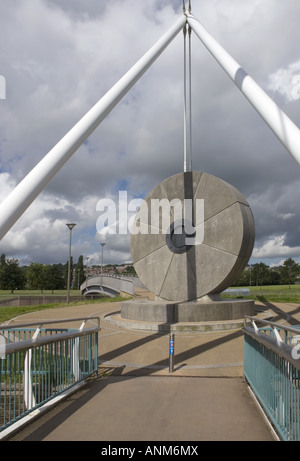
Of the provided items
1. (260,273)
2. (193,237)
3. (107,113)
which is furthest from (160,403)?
(260,273)

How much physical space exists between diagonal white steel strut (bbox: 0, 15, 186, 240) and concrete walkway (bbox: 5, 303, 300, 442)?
288cm

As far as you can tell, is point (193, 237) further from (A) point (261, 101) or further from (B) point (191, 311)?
(A) point (261, 101)

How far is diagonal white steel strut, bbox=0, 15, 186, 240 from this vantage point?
6031mm

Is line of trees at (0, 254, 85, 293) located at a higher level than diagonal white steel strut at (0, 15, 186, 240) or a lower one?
lower

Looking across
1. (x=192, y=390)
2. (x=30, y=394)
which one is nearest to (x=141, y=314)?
(x=192, y=390)

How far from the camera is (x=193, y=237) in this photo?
46.3 feet

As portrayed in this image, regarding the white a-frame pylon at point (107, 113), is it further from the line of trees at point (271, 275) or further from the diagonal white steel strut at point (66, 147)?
the line of trees at point (271, 275)

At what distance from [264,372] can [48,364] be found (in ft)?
10.4

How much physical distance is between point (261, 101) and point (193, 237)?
25.0ft

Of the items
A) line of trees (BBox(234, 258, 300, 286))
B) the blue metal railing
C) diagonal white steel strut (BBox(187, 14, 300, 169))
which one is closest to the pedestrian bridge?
diagonal white steel strut (BBox(187, 14, 300, 169))

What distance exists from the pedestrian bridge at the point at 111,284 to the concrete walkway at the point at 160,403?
24.9 metres

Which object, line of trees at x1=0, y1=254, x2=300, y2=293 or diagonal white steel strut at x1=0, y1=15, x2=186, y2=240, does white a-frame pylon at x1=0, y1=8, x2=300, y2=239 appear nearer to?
diagonal white steel strut at x1=0, y1=15, x2=186, y2=240

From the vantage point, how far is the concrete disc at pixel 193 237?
1330cm
